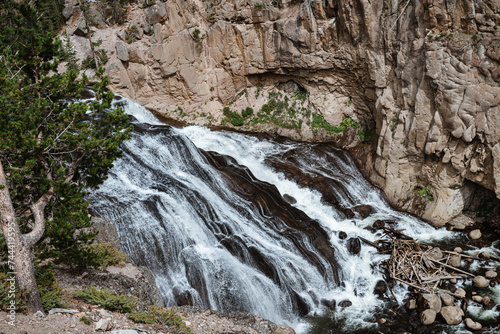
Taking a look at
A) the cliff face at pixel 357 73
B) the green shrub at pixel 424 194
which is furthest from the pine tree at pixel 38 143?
the green shrub at pixel 424 194

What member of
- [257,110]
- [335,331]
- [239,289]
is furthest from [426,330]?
[257,110]

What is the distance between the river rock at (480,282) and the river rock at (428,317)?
108 inches

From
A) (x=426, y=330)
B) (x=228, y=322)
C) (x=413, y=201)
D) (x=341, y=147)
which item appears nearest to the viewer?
(x=228, y=322)

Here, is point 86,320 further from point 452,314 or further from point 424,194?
point 424,194

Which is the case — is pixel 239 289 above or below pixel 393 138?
below

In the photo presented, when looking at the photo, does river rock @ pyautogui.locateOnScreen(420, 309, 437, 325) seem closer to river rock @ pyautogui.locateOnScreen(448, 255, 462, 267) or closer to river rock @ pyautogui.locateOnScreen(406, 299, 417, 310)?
river rock @ pyautogui.locateOnScreen(406, 299, 417, 310)

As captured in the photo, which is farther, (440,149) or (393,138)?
(393,138)

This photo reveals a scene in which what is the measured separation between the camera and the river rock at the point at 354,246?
1593 cm

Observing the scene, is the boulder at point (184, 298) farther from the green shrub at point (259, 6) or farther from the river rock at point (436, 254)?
the green shrub at point (259, 6)

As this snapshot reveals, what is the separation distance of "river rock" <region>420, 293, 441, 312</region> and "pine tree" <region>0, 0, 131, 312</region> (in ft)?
39.4

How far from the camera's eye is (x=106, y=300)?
Answer: 8930mm

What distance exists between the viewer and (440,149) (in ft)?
58.1

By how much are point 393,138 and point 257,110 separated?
10.5 meters

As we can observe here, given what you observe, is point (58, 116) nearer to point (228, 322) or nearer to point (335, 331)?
point (228, 322)
